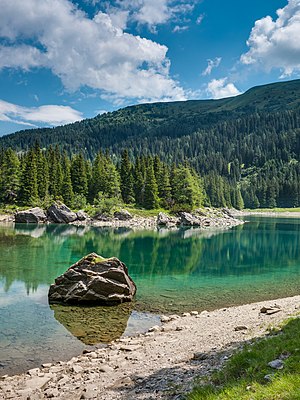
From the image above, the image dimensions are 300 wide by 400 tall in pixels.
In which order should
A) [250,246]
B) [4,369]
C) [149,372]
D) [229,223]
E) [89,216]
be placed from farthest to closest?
[229,223] → [89,216] → [250,246] → [4,369] → [149,372]

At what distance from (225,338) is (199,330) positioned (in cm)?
297

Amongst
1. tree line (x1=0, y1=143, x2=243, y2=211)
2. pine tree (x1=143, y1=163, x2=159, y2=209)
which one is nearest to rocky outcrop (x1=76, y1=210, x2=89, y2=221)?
tree line (x1=0, y1=143, x2=243, y2=211)

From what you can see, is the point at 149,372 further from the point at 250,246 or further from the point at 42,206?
the point at 42,206

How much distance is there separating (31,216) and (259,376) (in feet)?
315

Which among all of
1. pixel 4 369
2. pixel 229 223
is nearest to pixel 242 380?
pixel 4 369

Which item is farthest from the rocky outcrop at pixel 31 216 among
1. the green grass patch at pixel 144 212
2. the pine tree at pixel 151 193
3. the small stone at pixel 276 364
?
the small stone at pixel 276 364

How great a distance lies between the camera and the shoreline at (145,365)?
10.8 m

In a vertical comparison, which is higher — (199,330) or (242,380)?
(242,380)

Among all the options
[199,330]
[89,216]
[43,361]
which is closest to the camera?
[43,361]

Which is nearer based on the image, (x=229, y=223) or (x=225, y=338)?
(x=225, y=338)

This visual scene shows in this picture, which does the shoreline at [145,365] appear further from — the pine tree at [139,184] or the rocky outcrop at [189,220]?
the pine tree at [139,184]

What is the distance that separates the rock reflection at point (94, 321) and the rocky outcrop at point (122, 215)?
261ft

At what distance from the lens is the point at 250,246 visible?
64562 mm

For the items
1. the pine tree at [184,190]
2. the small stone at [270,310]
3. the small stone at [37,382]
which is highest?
the pine tree at [184,190]
